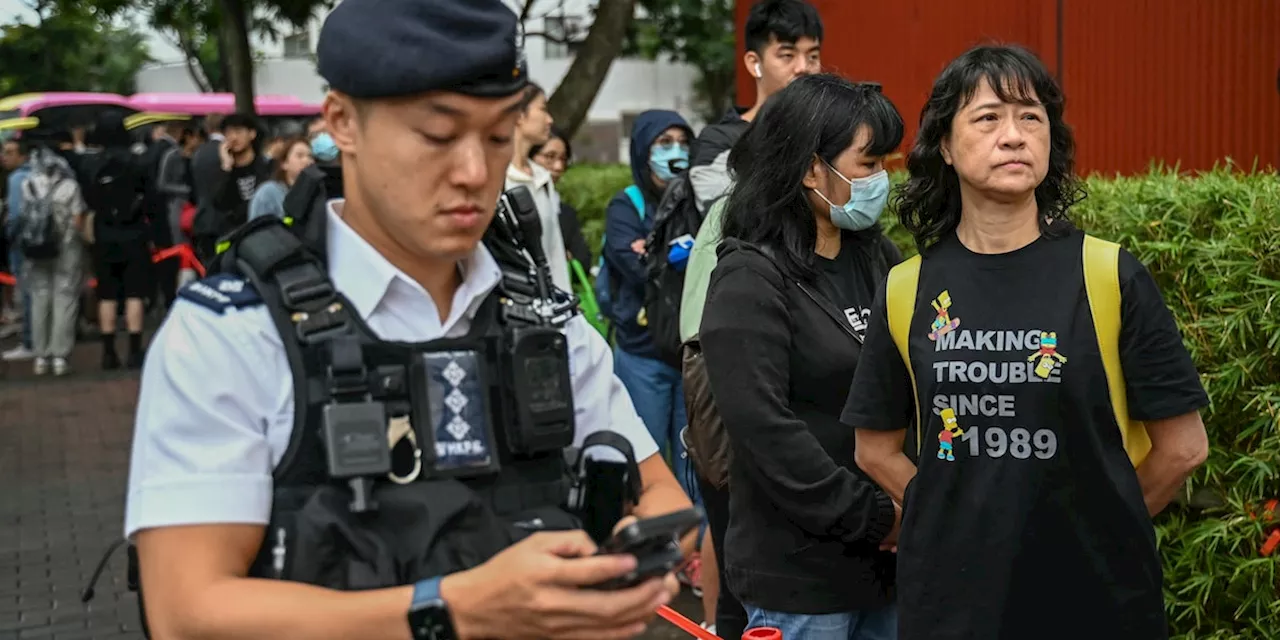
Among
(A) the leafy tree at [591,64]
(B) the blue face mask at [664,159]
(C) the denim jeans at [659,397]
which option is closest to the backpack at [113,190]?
(A) the leafy tree at [591,64]

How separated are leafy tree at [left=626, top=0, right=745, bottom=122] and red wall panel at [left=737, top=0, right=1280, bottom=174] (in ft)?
12.7

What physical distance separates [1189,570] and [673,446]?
8.09 feet

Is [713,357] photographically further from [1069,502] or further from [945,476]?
[1069,502]

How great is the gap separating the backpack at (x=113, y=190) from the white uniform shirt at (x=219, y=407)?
11836mm

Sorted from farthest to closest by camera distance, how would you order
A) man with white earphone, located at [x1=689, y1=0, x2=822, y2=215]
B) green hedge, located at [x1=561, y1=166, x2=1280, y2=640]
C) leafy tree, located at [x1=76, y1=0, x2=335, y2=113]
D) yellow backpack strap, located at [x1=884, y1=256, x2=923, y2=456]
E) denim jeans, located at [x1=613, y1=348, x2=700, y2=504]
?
1. leafy tree, located at [x1=76, y1=0, x2=335, y2=113]
2. denim jeans, located at [x1=613, y1=348, x2=700, y2=504]
3. man with white earphone, located at [x1=689, y1=0, x2=822, y2=215]
4. green hedge, located at [x1=561, y1=166, x2=1280, y2=640]
5. yellow backpack strap, located at [x1=884, y1=256, x2=923, y2=456]

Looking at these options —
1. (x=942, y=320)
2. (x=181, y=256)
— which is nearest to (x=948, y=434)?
(x=942, y=320)

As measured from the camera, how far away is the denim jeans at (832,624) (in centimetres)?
361

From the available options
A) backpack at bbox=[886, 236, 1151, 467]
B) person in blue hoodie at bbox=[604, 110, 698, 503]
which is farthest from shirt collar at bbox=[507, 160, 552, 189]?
backpack at bbox=[886, 236, 1151, 467]

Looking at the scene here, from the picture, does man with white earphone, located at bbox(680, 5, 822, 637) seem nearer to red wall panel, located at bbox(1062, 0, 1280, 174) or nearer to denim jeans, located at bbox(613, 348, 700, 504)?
denim jeans, located at bbox(613, 348, 700, 504)

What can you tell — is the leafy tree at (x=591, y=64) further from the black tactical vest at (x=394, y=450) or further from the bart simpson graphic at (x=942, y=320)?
the black tactical vest at (x=394, y=450)

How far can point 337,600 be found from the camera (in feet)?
6.23

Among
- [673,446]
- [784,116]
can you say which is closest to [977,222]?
[784,116]

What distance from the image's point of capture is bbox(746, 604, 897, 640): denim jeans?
11.8 ft

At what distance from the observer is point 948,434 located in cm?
314
